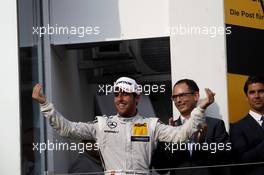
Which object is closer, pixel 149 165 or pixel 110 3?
pixel 149 165

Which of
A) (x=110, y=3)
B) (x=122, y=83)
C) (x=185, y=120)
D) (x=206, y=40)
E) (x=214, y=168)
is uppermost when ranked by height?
(x=110, y=3)

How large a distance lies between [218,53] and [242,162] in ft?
1.56

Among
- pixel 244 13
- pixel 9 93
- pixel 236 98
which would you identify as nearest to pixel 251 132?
pixel 236 98

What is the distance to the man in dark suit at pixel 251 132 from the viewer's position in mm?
2580

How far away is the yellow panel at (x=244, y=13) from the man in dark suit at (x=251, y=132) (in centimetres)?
25

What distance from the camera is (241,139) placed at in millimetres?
2619

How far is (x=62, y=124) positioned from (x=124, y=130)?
10.4 inches

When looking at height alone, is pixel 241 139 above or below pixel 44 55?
below

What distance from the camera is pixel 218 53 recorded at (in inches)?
102

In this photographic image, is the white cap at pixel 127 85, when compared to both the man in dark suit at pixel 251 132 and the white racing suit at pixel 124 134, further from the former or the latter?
the man in dark suit at pixel 251 132

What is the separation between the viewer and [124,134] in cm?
257

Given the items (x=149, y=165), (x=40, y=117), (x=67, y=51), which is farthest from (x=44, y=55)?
(x=149, y=165)

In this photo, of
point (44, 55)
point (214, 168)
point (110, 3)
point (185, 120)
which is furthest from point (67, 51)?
point (214, 168)

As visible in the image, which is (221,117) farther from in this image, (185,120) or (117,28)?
(117,28)
